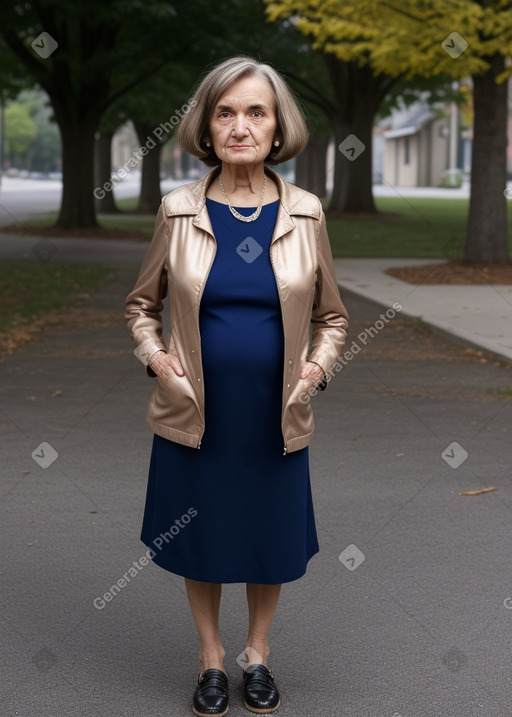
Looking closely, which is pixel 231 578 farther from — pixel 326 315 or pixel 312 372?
pixel 326 315

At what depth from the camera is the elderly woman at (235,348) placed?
3.42 meters

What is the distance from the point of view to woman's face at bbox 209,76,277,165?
3424 millimetres

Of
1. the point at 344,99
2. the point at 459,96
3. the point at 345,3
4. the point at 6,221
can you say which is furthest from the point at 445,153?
the point at 345,3

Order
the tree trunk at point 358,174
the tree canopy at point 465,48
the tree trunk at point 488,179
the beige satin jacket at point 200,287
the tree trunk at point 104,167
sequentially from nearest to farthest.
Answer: the beige satin jacket at point 200,287
the tree canopy at point 465,48
the tree trunk at point 488,179
the tree trunk at point 358,174
the tree trunk at point 104,167

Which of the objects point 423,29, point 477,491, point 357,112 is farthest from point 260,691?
point 357,112

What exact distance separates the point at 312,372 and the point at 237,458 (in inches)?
13.8

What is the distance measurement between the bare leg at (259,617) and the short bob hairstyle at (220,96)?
1361 millimetres

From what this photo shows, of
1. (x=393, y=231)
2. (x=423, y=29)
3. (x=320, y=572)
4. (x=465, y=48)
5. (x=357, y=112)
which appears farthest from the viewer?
(x=357, y=112)

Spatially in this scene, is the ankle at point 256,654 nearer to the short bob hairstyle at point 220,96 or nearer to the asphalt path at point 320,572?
the asphalt path at point 320,572

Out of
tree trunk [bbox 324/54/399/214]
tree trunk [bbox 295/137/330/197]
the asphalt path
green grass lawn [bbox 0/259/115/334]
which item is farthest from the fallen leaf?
tree trunk [bbox 295/137/330/197]

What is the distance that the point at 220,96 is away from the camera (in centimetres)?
344

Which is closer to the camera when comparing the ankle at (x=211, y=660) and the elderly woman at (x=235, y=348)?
the elderly woman at (x=235, y=348)

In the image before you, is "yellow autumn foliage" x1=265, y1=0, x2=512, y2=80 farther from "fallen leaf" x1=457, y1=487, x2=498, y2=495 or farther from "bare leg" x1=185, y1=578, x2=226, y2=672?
"bare leg" x1=185, y1=578, x2=226, y2=672

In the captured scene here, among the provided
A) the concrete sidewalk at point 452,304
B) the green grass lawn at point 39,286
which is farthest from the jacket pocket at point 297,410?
the green grass lawn at point 39,286
